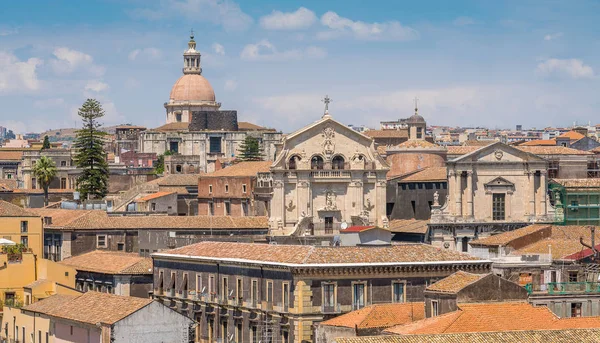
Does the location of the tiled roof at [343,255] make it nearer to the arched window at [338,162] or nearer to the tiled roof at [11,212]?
the tiled roof at [11,212]

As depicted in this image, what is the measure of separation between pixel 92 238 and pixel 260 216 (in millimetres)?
13413

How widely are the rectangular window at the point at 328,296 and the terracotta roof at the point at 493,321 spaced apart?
8.46m

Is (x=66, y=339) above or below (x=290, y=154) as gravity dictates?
below

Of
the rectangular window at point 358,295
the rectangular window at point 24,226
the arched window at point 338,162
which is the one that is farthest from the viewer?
the arched window at point 338,162

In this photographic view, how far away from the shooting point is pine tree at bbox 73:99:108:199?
153 meters

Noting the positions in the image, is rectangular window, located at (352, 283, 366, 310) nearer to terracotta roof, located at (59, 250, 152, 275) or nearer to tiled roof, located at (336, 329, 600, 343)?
tiled roof, located at (336, 329, 600, 343)

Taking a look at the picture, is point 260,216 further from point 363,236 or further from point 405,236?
point 363,236

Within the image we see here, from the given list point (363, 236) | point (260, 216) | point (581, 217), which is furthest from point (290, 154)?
point (363, 236)

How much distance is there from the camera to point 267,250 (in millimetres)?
90125

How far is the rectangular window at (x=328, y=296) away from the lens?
83.8 m

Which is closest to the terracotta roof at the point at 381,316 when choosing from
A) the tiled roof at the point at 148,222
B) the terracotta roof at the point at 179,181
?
the tiled roof at the point at 148,222

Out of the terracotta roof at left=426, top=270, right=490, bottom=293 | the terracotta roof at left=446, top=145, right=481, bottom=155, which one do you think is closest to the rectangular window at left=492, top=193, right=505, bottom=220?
the terracotta roof at left=446, top=145, right=481, bottom=155

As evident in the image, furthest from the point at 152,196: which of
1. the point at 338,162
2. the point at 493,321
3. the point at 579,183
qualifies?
the point at 493,321

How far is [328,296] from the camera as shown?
84.2 meters
